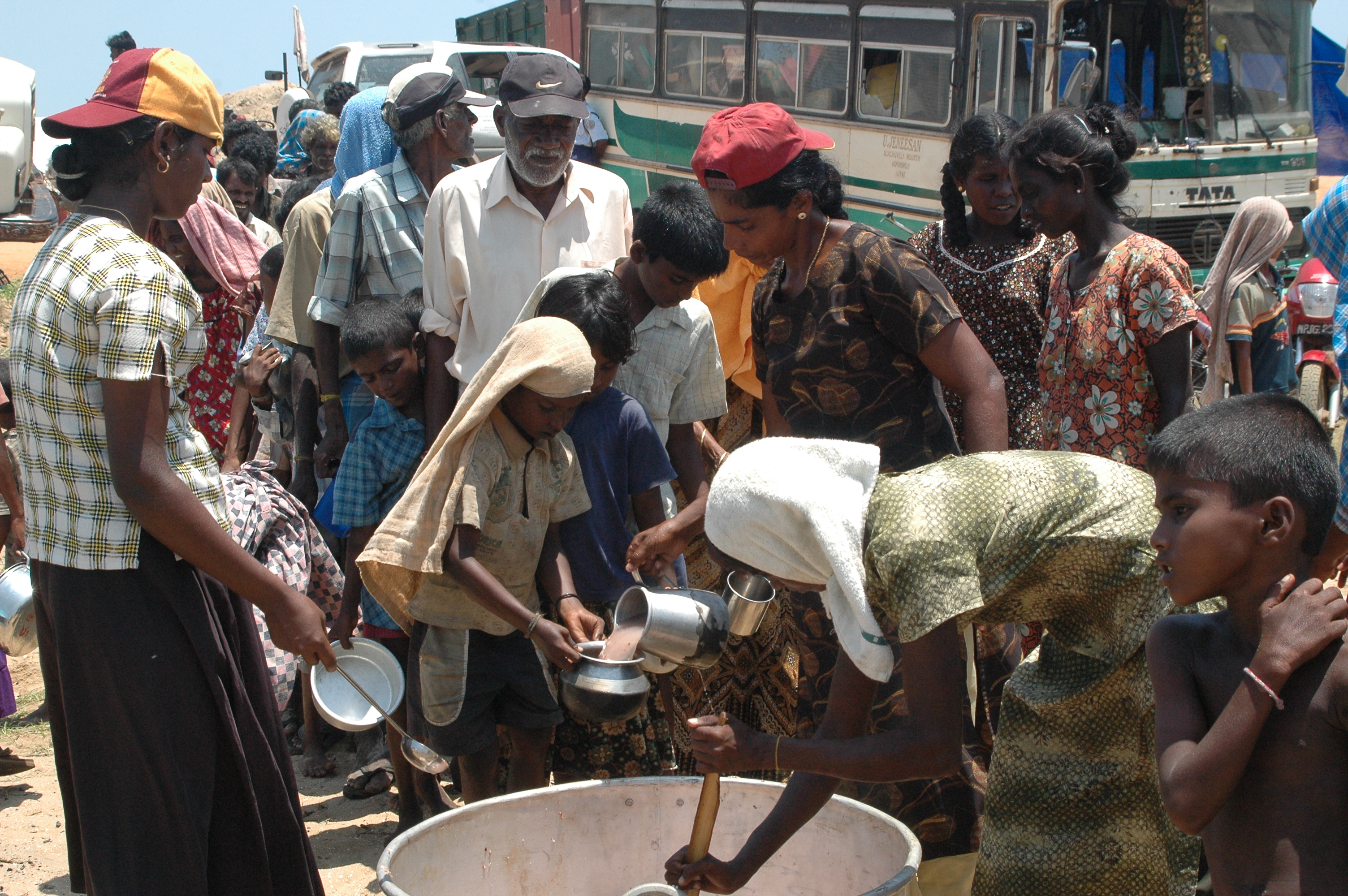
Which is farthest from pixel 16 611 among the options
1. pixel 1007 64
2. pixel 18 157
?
pixel 18 157

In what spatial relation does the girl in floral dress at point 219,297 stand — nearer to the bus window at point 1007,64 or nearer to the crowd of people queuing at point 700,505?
the crowd of people queuing at point 700,505

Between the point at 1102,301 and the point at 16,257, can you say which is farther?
the point at 16,257

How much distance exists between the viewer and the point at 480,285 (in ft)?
11.6

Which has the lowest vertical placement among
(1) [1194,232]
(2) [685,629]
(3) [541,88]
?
(1) [1194,232]

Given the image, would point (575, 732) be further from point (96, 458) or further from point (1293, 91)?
point (1293, 91)

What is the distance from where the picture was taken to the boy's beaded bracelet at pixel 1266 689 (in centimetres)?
148

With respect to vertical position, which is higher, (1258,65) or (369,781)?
(1258,65)

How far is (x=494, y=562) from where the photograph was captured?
9.34 ft

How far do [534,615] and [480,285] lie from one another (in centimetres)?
129

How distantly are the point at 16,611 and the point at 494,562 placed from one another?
140 centimetres

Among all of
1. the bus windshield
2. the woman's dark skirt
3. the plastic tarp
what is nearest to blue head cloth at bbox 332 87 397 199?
the woman's dark skirt

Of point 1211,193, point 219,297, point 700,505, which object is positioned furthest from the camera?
point 1211,193

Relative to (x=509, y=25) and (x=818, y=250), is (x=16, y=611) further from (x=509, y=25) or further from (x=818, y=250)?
(x=509, y=25)

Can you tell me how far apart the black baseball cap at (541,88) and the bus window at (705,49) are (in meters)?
7.03
